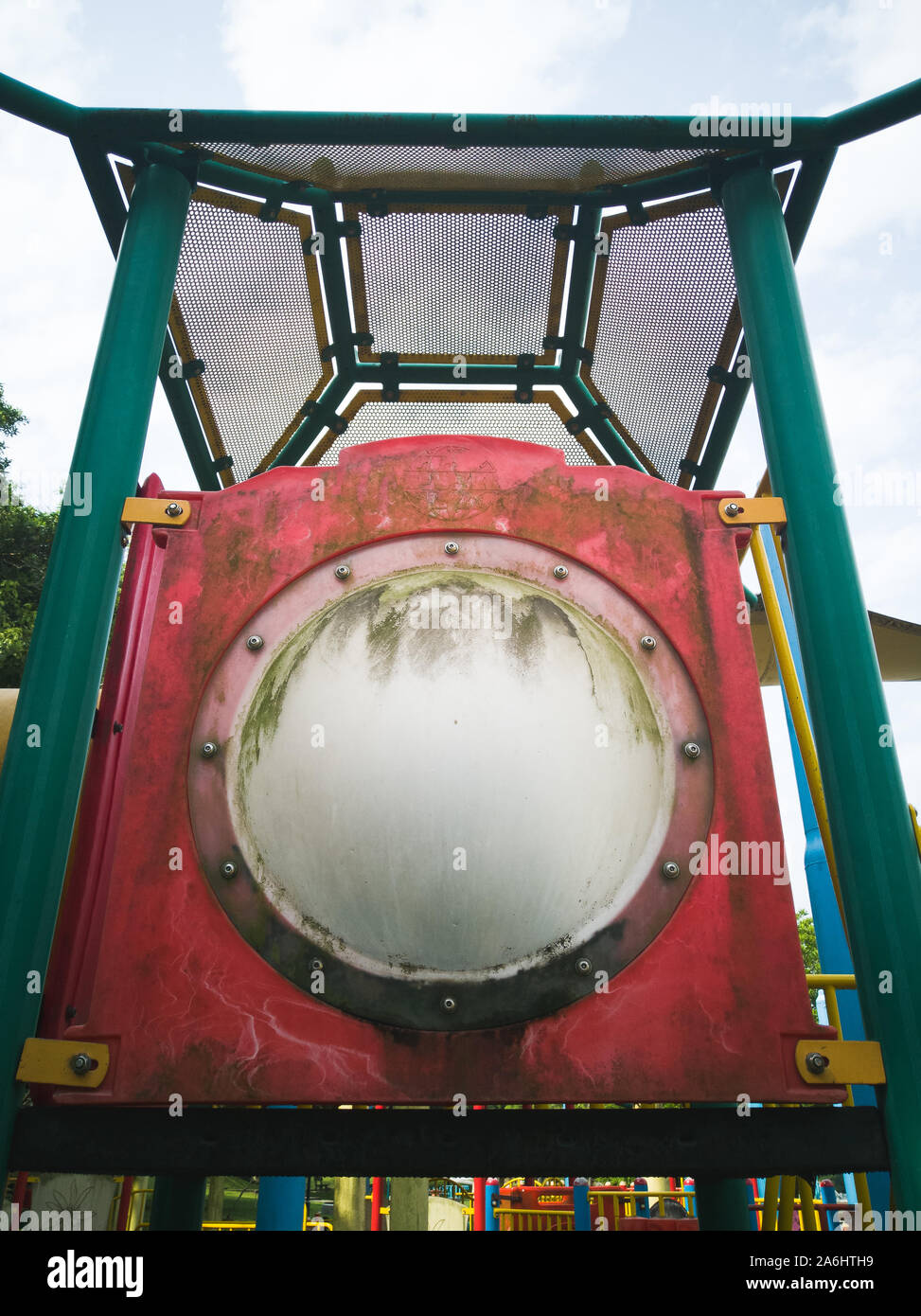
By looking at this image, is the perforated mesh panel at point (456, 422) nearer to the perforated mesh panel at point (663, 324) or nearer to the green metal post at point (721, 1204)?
the perforated mesh panel at point (663, 324)

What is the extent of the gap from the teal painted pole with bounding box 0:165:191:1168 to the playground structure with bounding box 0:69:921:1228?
0.04 ft

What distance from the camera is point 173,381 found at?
4.20 metres

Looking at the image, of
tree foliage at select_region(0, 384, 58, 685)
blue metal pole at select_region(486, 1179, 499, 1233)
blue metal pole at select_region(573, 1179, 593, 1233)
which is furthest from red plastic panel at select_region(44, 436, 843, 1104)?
tree foliage at select_region(0, 384, 58, 685)

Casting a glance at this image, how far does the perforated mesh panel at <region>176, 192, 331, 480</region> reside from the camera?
3828 mm

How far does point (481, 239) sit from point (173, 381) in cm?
163

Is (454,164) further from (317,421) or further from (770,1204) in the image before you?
(770,1204)

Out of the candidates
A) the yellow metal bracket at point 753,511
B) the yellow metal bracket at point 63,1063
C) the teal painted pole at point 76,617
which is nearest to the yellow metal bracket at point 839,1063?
the yellow metal bracket at point 753,511

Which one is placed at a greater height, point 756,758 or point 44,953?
point 756,758

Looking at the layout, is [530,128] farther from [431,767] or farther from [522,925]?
[522,925]

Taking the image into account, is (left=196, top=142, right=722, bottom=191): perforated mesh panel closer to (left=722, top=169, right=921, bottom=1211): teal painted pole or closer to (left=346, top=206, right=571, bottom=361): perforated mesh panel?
(left=346, top=206, right=571, bottom=361): perforated mesh panel

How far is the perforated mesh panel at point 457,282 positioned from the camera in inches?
157

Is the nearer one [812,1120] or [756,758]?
[812,1120]

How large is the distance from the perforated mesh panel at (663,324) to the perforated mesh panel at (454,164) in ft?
1.10

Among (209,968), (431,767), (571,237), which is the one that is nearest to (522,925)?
(431,767)
